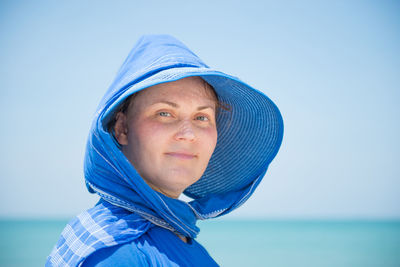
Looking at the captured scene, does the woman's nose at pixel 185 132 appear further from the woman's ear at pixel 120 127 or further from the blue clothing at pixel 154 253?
the blue clothing at pixel 154 253

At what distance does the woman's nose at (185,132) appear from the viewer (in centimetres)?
165

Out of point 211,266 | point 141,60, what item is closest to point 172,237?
point 211,266

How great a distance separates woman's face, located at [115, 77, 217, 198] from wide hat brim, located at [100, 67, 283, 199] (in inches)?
7.0

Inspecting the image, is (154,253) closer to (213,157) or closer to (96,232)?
(96,232)

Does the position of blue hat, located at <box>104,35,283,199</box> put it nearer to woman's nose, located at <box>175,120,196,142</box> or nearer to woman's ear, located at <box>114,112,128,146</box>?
woman's ear, located at <box>114,112,128,146</box>

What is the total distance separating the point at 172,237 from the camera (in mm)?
1596

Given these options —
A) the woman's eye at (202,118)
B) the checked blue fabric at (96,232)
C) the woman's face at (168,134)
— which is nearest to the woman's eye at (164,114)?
the woman's face at (168,134)

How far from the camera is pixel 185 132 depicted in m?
1.65

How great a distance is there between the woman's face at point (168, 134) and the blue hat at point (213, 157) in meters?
0.08

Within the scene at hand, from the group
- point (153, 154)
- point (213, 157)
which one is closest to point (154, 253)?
point (153, 154)

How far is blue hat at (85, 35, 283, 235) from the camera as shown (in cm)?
149

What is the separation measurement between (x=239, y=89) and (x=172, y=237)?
0.76 metres

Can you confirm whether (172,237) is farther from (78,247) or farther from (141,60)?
(141,60)

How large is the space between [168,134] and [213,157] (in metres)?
0.72
